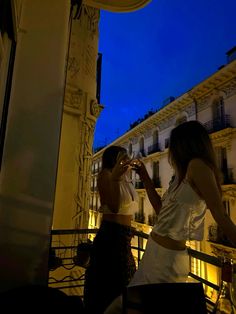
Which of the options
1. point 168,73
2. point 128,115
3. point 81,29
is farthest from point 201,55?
point 81,29

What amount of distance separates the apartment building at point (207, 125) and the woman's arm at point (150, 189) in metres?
6.59

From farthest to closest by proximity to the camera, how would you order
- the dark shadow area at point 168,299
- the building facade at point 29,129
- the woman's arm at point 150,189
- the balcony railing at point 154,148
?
the balcony railing at point 154,148 < the building facade at point 29,129 < the woman's arm at point 150,189 < the dark shadow area at point 168,299

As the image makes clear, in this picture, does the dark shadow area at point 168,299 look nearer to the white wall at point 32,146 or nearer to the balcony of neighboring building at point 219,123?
the white wall at point 32,146

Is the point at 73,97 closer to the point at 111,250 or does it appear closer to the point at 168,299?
the point at 111,250

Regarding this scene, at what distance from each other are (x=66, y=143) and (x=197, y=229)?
121 inches

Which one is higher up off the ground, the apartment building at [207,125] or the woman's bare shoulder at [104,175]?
the apartment building at [207,125]

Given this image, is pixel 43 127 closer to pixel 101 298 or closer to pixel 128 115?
pixel 101 298

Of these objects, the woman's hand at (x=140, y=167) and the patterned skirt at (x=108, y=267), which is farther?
the patterned skirt at (x=108, y=267)

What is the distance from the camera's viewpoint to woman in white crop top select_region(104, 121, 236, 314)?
92cm

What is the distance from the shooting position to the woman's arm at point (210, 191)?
2.73 ft

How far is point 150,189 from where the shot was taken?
1.38 m

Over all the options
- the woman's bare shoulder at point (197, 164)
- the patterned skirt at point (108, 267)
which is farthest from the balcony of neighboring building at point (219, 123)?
the woman's bare shoulder at point (197, 164)

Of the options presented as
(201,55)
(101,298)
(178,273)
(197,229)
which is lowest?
(101,298)

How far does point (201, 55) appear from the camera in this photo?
232 ft
